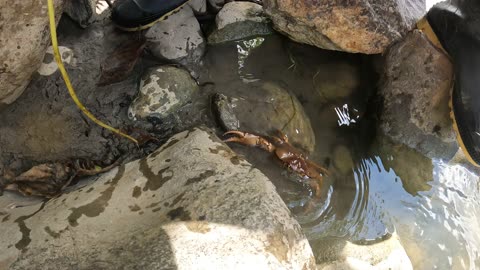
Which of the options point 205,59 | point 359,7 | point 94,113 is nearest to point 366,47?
point 359,7

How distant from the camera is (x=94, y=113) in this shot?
2.64 meters

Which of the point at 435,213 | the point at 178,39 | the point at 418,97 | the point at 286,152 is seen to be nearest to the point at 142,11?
the point at 178,39

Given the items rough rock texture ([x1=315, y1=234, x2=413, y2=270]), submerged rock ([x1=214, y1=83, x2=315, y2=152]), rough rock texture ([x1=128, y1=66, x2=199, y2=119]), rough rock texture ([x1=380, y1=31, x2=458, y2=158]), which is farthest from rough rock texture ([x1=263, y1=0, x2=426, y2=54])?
rough rock texture ([x1=315, y1=234, x2=413, y2=270])

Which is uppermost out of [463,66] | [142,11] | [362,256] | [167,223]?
[142,11]

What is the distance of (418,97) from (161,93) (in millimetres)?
1734

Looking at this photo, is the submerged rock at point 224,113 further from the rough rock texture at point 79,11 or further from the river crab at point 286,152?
the rough rock texture at point 79,11

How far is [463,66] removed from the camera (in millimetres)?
2742

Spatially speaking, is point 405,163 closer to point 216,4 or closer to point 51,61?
point 216,4

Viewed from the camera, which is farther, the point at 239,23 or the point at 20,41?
the point at 239,23

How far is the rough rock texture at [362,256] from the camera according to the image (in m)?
2.48

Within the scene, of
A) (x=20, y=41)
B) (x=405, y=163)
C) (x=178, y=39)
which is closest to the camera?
(x=20, y=41)

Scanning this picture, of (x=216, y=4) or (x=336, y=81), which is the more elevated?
(x=216, y=4)

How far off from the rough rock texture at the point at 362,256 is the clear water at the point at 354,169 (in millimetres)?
80

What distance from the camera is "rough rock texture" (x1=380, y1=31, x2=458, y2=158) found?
115 inches
